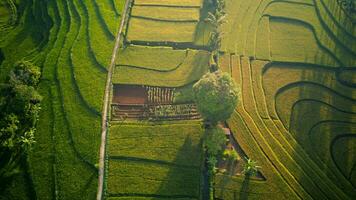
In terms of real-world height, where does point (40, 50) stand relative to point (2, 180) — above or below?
above

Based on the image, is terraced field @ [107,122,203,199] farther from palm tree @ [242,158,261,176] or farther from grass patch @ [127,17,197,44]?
grass patch @ [127,17,197,44]

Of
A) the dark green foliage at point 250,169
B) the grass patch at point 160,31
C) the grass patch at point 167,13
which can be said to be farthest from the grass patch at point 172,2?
the dark green foliage at point 250,169

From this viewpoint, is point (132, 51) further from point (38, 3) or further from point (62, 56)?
point (38, 3)

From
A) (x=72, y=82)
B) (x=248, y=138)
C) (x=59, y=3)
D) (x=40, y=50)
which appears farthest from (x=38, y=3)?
(x=248, y=138)

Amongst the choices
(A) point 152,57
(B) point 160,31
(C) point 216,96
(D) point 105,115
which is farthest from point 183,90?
(B) point 160,31

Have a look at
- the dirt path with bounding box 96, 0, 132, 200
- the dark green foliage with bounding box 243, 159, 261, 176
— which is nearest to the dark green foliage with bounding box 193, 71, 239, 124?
the dark green foliage with bounding box 243, 159, 261, 176

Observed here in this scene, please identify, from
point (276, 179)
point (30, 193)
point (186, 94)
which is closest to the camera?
point (30, 193)

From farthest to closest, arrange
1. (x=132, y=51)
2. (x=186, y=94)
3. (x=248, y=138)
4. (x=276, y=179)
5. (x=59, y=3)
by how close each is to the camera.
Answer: (x=59, y=3), (x=132, y=51), (x=186, y=94), (x=248, y=138), (x=276, y=179)

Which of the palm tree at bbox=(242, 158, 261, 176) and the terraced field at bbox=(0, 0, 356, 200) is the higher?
the terraced field at bbox=(0, 0, 356, 200)
